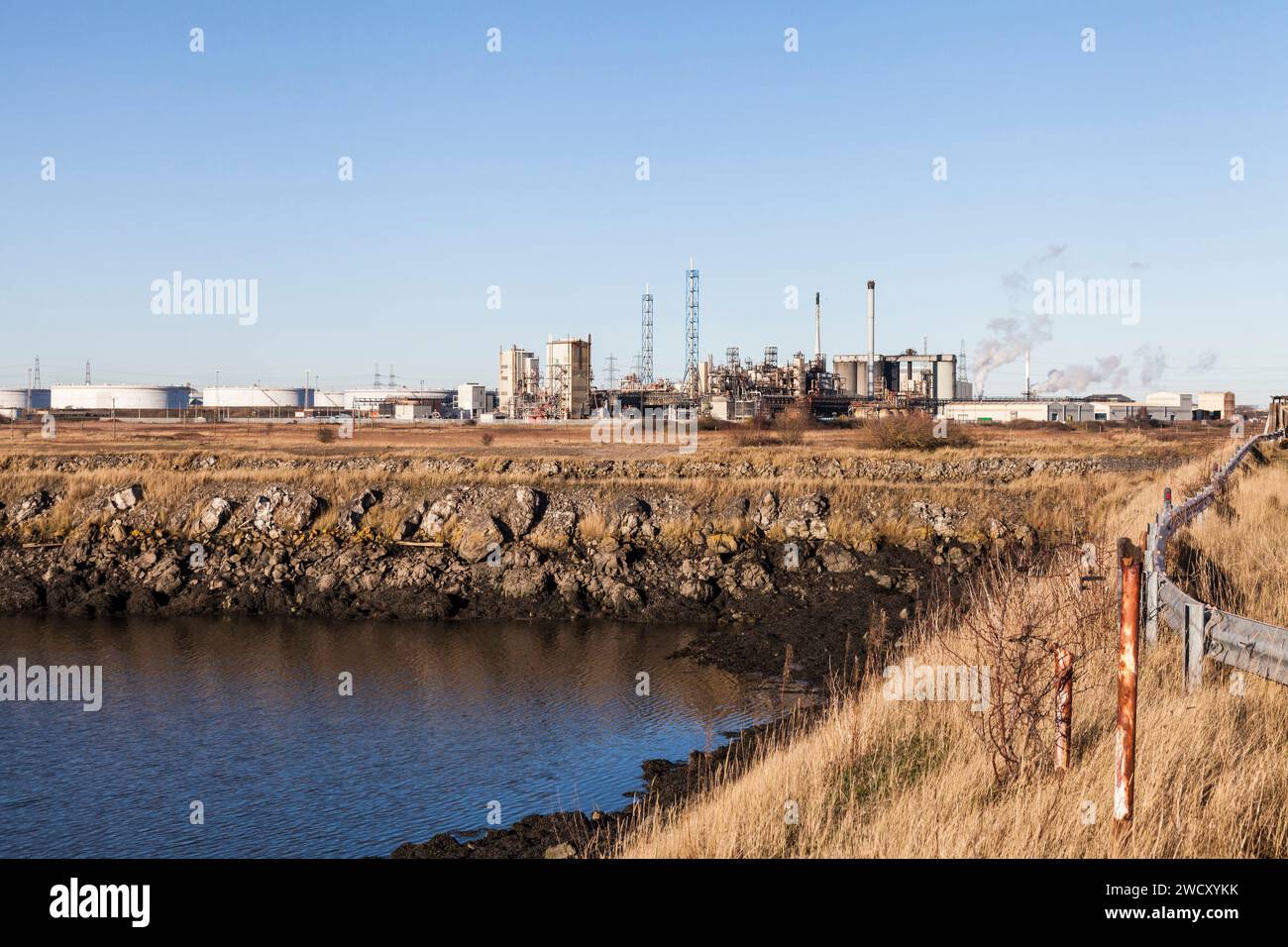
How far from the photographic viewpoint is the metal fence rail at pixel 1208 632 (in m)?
8.91

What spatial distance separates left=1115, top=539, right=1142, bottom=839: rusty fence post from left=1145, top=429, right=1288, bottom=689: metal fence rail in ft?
8.09

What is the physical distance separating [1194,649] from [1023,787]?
288 cm

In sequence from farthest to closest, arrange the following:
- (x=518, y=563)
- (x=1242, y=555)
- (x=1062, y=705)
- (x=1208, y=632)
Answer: (x=518, y=563) < (x=1242, y=555) < (x=1208, y=632) < (x=1062, y=705)

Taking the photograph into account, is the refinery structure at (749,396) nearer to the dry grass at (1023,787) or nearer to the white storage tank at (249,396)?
the white storage tank at (249,396)

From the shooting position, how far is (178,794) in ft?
46.7

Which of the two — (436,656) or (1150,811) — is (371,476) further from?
(1150,811)

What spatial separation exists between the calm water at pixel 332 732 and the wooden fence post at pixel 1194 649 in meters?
4.95

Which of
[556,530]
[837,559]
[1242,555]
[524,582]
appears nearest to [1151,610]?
[1242,555]

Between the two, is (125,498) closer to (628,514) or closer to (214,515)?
(214,515)

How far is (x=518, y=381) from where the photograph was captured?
121688mm

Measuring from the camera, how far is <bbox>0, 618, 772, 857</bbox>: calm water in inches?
522

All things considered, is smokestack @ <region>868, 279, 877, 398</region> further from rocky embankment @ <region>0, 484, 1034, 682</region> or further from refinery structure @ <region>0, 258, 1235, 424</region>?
rocky embankment @ <region>0, 484, 1034, 682</region>

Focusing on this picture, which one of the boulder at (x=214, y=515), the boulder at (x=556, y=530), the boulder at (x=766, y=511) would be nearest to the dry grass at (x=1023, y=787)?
the boulder at (x=556, y=530)

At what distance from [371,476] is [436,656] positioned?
12.6 meters
